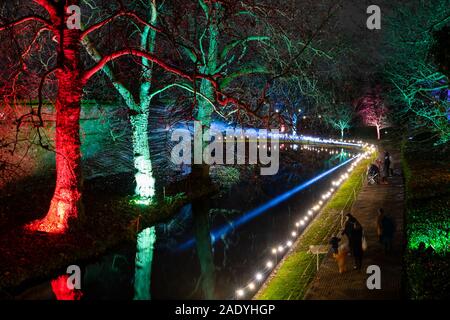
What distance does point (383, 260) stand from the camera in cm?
1071

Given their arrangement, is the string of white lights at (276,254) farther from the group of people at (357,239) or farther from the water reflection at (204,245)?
the group of people at (357,239)

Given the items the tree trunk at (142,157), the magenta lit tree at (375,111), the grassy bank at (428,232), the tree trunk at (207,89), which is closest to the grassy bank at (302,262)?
the grassy bank at (428,232)

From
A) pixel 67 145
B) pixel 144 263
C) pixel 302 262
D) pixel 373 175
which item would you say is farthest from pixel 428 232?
pixel 373 175

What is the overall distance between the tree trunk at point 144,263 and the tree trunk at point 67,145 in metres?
2.40

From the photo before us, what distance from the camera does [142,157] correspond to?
17.7m

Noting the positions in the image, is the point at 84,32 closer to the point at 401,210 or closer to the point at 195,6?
the point at 195,6

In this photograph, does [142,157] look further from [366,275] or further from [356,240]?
[366,275]

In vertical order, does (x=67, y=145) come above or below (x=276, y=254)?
above

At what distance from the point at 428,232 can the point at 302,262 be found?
10.7 ft

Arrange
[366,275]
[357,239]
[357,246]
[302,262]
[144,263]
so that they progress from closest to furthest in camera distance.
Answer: [366,275] < [357,246] < [357,239] < [302,262] < [144,263]

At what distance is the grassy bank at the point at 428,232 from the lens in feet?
23.7
